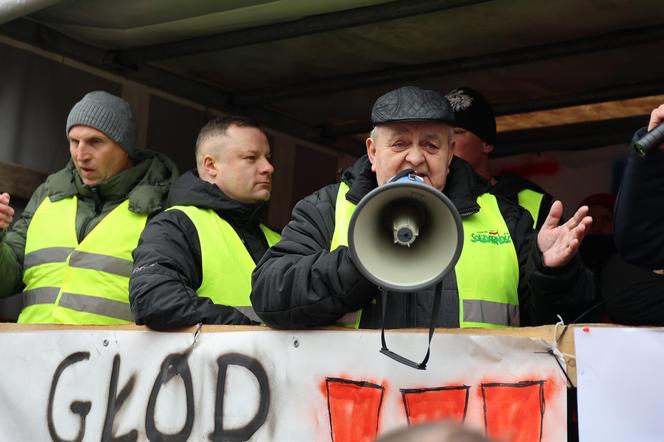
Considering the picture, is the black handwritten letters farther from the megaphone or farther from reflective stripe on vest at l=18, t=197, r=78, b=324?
reflective stripe on vest at l=18, t=197, r=78, b=324

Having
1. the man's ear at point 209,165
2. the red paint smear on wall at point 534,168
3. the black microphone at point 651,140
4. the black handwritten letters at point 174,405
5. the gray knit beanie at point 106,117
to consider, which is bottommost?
the black handwritten letters at point 174,405

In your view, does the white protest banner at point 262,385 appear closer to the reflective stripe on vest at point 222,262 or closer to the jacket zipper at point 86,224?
the reflective stripe on vest at point 222,262

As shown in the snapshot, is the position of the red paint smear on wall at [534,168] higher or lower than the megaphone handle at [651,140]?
higher

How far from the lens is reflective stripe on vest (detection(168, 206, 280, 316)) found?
12.6ft

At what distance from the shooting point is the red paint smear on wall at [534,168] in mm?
6074

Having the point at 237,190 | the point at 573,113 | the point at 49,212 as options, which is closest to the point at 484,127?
the point at 237,190

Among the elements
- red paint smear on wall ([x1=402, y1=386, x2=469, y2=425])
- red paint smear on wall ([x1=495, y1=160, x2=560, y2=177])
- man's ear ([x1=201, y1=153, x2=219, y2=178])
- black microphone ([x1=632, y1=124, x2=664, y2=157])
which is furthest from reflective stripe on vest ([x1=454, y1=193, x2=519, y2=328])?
red paint smear on wall ([x1=495, y1=160, x2=560, y2=177])

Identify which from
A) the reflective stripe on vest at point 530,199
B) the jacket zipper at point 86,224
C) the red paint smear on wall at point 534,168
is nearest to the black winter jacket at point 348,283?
the reflective stripe on vest at point 530,199

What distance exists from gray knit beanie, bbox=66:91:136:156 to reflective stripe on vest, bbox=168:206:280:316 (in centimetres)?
74

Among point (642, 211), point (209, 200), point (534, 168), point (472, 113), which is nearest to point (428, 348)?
point (642, 211)

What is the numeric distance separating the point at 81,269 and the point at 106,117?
78 centimetres

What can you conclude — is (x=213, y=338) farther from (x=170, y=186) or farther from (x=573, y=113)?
(x=573, y=113)

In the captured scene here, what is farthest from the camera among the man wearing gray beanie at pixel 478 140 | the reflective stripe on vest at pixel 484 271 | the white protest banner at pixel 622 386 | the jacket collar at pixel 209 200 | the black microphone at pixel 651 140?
the man wearing gray beanie at pixel 478 140

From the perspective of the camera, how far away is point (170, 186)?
14.9 ft
